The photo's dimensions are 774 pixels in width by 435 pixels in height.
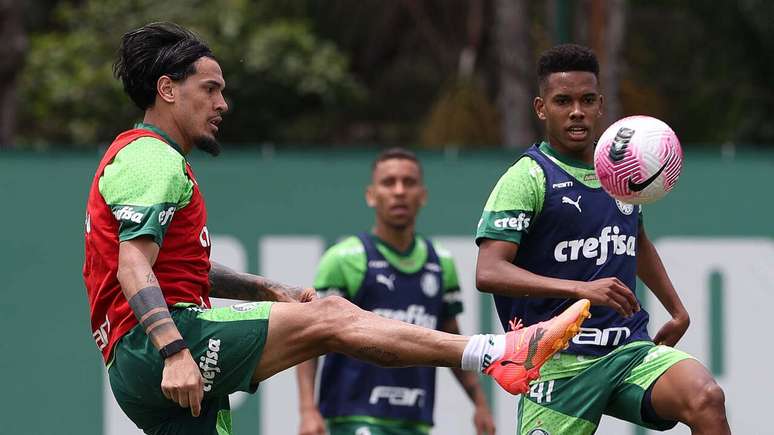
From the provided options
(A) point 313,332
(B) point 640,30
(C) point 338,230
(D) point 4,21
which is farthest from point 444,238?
(B) point 640,30

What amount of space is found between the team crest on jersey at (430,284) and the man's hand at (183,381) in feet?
10.5

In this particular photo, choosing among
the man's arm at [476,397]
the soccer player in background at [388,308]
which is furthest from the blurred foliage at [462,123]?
the man's arm at [476,397]

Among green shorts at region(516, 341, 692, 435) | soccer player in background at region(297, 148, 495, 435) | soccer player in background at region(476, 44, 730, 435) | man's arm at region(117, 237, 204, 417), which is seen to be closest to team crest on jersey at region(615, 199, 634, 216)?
soccer player in background at region(476, 44, 730, 435)

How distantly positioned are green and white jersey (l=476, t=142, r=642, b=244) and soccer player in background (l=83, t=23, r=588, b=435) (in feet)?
2.10

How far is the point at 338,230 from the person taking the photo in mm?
10766

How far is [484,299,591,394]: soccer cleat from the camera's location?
18.4ft

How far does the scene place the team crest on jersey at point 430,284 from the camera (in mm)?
8555

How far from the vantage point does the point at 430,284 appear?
8.59 m

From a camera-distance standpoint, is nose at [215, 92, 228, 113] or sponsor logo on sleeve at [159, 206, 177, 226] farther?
nose at [215, 92, 228, 113]

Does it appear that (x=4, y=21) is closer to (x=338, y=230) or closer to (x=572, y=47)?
(x=338, y=230)

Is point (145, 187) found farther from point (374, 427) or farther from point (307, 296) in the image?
point (374, 427)

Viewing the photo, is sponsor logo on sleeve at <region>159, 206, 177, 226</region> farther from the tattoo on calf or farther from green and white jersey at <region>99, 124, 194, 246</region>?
the tattoo on calf

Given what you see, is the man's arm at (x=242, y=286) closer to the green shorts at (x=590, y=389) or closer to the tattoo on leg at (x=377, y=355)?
the tattoo on leg at (x=377, y=355)

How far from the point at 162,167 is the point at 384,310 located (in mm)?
3020
